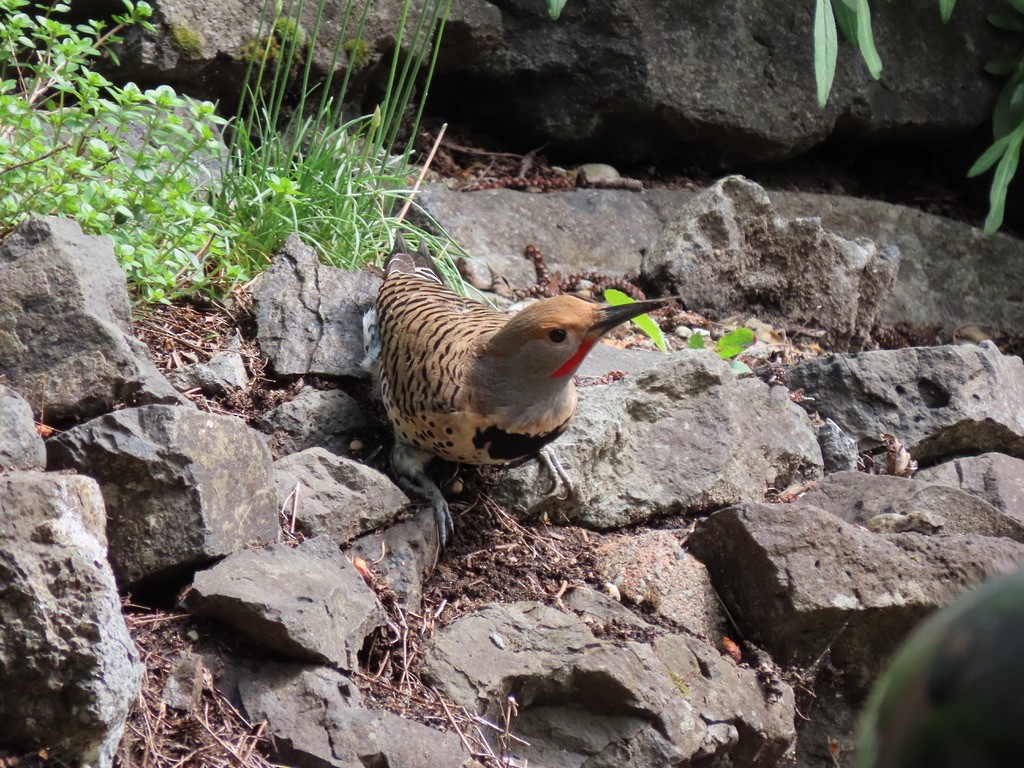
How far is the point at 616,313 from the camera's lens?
10.9 feet

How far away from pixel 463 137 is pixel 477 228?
1143mm

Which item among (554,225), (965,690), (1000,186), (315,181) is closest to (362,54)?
(554,225)

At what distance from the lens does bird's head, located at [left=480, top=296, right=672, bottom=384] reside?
3367 millimetres

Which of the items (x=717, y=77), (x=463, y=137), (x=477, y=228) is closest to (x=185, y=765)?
(x=477, y=228)

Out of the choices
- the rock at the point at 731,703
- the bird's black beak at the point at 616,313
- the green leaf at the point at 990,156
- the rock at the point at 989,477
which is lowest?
the rock at the point at 731,703

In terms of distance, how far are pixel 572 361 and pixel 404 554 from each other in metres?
0.77

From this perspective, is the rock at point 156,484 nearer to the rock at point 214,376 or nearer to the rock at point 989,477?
the rock at point 214,376

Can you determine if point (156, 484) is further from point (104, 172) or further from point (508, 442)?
point (104, 172)

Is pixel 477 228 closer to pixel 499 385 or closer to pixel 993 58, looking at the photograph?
pixel 499 385

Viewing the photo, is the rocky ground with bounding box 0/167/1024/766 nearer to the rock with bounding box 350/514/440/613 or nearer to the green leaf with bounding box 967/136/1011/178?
the rock with bounding box 350/514/440/613

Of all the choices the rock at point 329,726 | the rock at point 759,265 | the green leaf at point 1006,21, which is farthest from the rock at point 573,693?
the green leaf at point 1006,21

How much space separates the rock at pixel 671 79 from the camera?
21.3 ft

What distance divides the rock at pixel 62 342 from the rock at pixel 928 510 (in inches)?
90.5

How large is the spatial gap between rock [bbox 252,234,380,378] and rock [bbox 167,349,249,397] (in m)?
0.15
